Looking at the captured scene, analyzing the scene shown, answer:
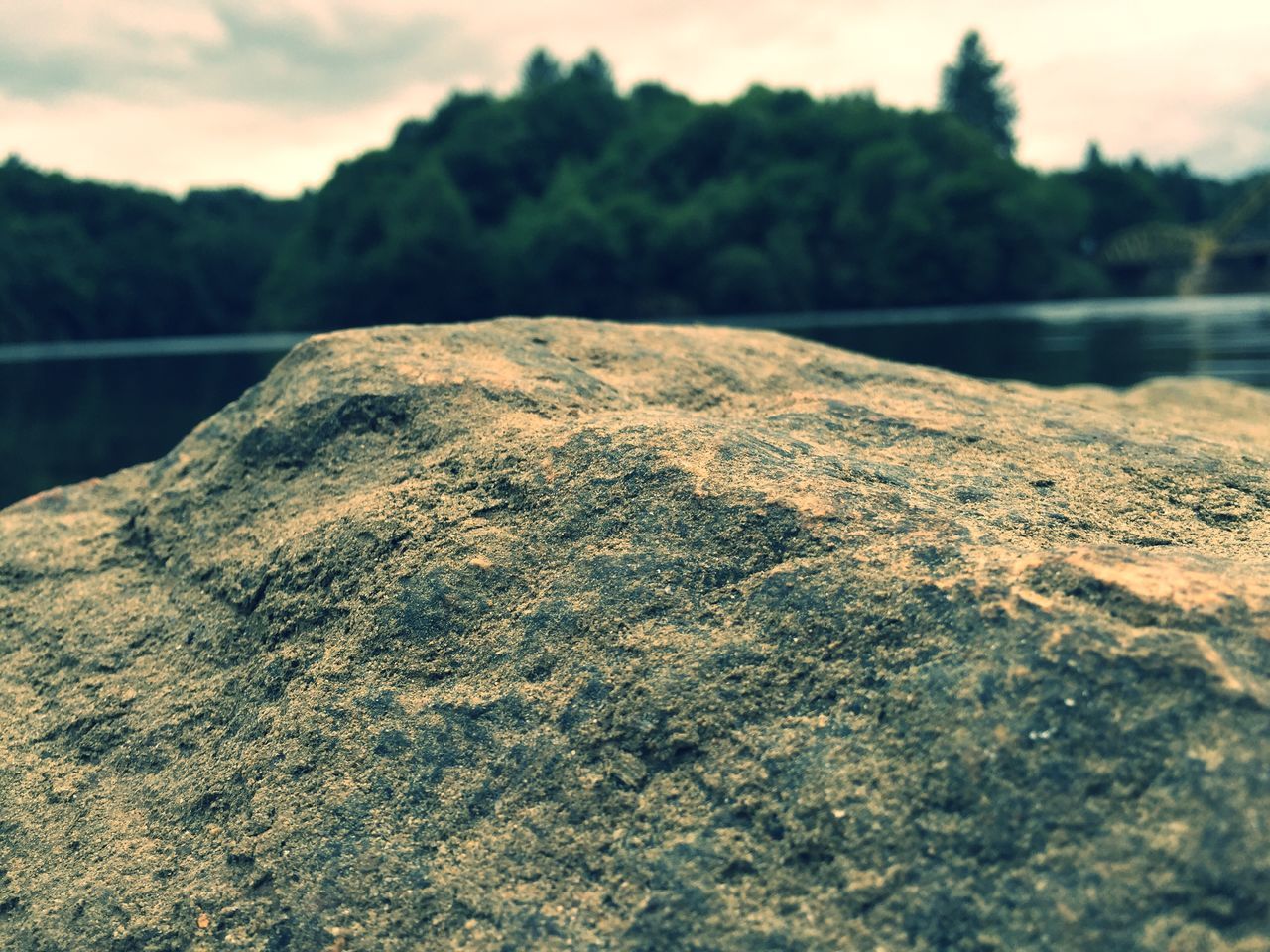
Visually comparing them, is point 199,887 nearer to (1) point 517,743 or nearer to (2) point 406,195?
(1) point 517,743

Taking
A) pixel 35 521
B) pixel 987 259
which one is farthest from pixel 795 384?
pixel 987 259

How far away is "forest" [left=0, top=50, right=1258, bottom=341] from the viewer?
47250 millimetres

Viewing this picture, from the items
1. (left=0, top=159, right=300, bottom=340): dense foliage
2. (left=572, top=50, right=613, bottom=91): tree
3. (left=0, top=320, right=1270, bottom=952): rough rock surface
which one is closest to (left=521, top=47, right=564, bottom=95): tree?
(left=572, top=50, right=613, bottom=91): tree

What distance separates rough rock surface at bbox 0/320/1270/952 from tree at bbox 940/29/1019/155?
84474 millimetres

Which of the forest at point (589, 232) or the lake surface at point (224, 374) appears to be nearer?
the lake surface at point (224, 374)

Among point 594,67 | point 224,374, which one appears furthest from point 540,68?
point 224,374

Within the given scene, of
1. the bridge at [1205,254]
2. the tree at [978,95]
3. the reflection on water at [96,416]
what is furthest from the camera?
the tree at [978,95]

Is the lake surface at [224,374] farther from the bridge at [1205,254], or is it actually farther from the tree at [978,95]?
the tree at [978,95]

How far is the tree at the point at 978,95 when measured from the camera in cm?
7944

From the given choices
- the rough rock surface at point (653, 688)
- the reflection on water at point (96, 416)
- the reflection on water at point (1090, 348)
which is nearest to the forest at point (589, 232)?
the reflection on water at point (1090, 348)

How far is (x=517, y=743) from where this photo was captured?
1.66m

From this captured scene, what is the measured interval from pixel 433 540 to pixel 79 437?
9.13 metres

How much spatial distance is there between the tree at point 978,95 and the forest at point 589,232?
13.2m

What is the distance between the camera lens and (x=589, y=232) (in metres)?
50.5
